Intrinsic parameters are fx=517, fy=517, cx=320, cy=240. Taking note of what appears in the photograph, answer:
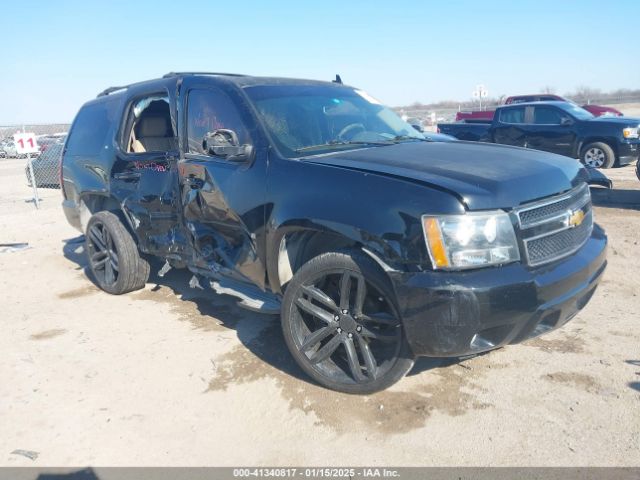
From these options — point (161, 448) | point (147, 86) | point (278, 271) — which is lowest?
point (161, 448)

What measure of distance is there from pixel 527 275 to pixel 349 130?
6.09 feet

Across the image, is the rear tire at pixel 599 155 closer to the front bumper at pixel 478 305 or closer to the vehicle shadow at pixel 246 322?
the vehicle shadow at pixel 246 322

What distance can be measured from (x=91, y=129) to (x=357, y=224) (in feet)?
12.9

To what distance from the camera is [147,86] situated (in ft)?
15.6

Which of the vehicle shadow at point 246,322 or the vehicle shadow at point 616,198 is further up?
the vehicle shadow at point 616,198

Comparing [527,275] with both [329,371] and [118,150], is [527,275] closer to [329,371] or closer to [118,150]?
[329,371]

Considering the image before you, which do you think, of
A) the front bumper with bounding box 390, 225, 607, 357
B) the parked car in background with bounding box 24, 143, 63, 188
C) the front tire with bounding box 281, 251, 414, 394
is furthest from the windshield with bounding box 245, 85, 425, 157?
the parked car in background with bounding box 24, 143, 63, 188

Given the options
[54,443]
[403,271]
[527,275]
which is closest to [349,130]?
[403,271]

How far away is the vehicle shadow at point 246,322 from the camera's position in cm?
361

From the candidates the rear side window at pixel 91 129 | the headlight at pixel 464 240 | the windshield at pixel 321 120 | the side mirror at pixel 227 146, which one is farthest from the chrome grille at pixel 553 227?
the rear side window at pixel 91 129

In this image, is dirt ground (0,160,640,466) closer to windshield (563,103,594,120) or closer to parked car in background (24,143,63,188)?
windshield (563,103,594,120)

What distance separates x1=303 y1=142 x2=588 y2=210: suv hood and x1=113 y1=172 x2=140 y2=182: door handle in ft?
7.14

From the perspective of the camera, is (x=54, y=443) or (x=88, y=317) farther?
(x=88, y=317)

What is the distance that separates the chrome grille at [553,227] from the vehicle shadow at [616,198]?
599 cm
